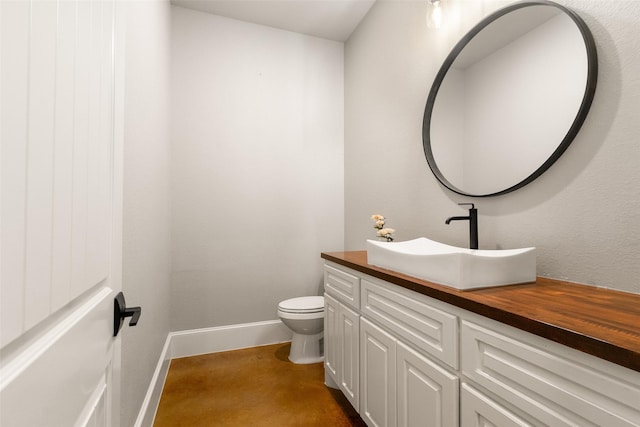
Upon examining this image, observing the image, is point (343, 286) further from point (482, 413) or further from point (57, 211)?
point (57, 211)

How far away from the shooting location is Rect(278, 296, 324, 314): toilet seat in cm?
212

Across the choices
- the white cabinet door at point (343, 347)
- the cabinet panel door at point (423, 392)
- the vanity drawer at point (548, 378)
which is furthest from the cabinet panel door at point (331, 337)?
the vanity drawer at point (548, 378)

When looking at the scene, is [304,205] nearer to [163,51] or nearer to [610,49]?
[163,51]

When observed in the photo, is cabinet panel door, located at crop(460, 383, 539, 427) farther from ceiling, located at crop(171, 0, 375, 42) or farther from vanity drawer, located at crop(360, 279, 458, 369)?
ceiling, located at crop(171, 0, 375, 42)

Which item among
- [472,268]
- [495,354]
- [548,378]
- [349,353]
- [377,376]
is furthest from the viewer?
[349,353]

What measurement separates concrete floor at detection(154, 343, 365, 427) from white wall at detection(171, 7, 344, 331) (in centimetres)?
37

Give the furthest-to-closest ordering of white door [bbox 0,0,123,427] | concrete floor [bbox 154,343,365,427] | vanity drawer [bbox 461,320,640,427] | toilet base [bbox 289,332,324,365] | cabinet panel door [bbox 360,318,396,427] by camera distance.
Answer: toilet base [bbox 289,332,324,365]
concrete floor [bbox 154,343,365,427]
cabinet panel door [bbox 360,318,396,427]
vanity drawer [bbox 461,320,640,427]
white door [bbox 0,0,123,427]

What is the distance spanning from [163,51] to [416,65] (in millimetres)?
1633

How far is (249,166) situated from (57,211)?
2.19 metres


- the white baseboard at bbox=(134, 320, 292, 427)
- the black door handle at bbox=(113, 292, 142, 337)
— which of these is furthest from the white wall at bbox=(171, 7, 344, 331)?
the black door handle at bbox=(113, 292, 142, 337)

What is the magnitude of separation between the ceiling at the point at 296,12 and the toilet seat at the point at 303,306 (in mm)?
2277

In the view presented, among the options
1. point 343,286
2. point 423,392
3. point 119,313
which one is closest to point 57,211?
point 119,313

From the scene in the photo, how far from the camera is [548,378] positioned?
0.64 meters

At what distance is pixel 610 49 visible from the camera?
0.96 metres
